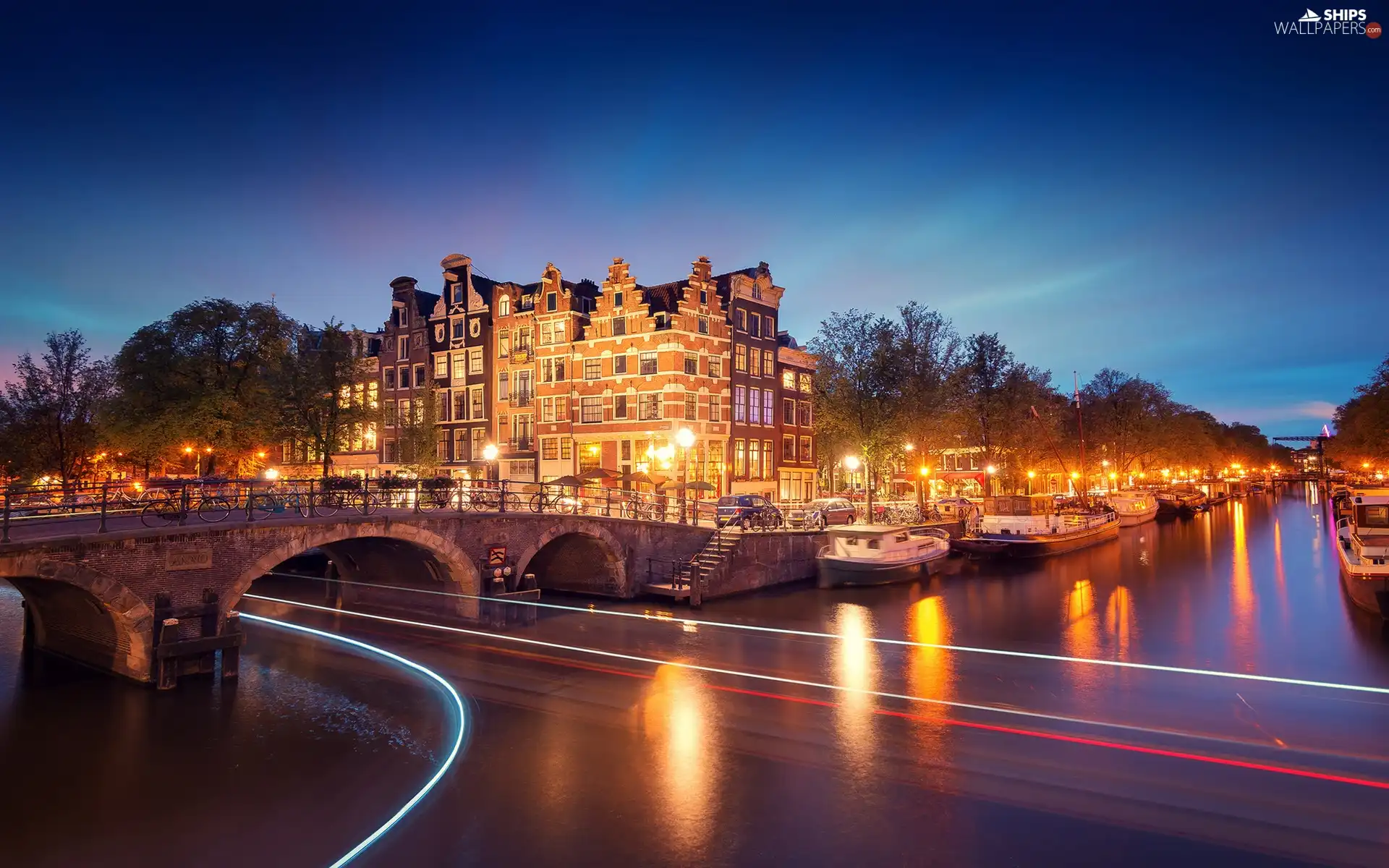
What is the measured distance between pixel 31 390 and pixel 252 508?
36660 mm

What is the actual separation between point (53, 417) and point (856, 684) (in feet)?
170

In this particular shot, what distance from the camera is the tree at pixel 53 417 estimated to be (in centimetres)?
4481

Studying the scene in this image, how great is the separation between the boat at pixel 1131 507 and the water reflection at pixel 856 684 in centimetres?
5276

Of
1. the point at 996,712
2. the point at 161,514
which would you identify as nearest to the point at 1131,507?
the point at 996,712

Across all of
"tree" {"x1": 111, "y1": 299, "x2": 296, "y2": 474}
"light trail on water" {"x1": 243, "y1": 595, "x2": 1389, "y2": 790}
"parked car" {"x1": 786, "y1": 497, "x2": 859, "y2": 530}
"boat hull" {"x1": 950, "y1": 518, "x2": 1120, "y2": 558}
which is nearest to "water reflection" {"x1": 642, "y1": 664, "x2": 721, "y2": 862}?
"light trail on water" {"x1": 243, "y1": 595, "x2": 1389, "y2": 790}

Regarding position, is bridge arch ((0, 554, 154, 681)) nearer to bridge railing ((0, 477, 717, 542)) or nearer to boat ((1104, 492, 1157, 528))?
bridge railing ((0, 477, 717, 542))

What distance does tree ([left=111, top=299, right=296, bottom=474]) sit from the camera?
38.0m

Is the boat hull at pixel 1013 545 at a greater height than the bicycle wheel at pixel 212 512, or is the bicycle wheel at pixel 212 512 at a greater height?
the bicycle wheel at pixel 212 512

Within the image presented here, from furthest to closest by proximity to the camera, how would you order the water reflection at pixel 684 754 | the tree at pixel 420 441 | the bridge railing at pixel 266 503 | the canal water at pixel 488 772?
the tree at pixel 420 441 → the bridge railing at pixel 266 503 → the water reflection at pixel 684 754 → the canal water at pixel 488 772

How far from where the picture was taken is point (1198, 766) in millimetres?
13477

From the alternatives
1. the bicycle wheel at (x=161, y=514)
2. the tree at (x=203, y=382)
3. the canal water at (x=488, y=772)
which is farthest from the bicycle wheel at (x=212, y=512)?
the tree at (x=203, y=382)

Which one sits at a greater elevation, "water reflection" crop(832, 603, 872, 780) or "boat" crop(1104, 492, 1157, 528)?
"boat" crop(1104, 492, 1157, 528)

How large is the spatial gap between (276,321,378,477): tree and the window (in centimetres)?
1692

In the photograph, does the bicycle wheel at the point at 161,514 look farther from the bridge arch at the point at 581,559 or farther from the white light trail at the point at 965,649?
the bridge arch at the point at 581,559
